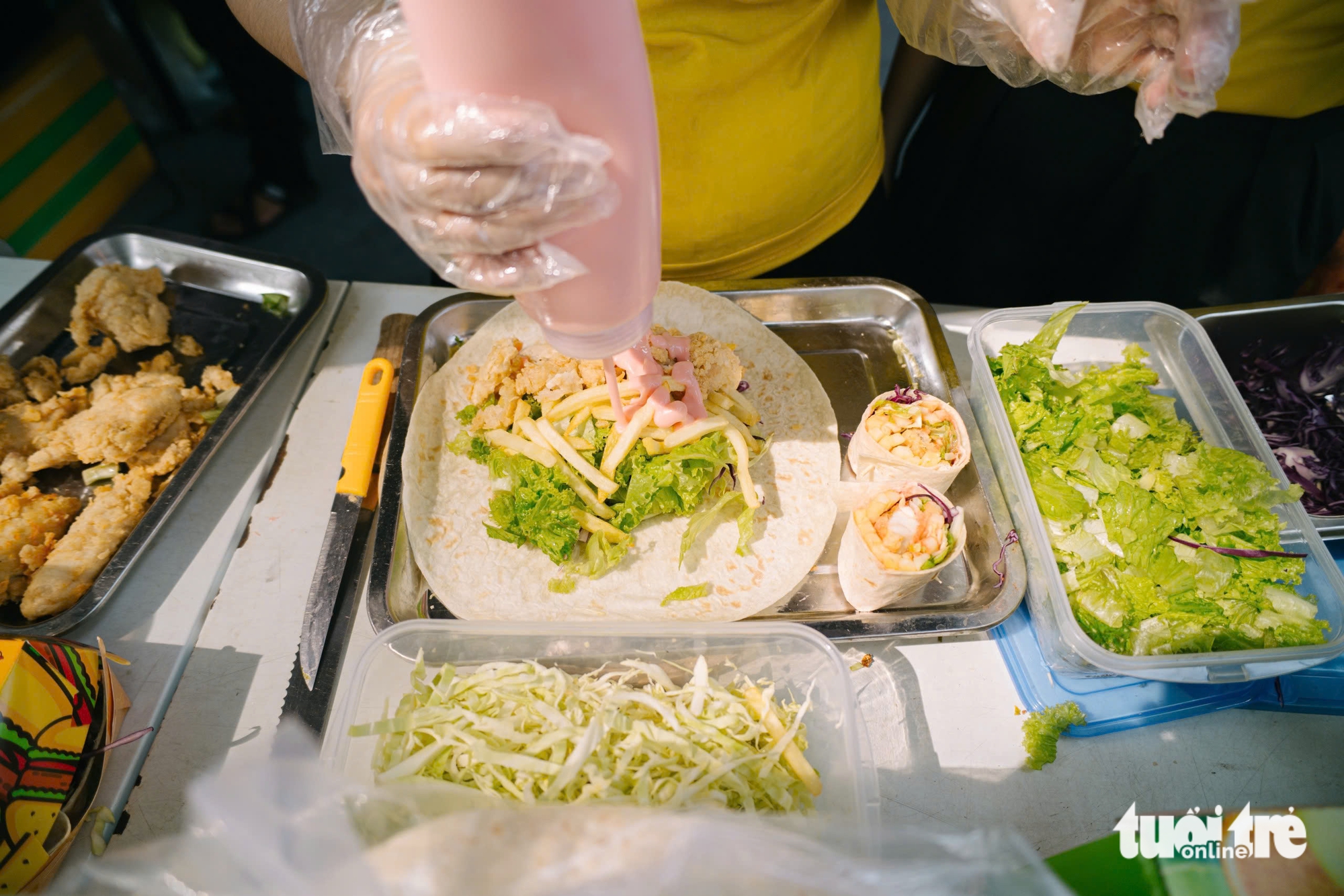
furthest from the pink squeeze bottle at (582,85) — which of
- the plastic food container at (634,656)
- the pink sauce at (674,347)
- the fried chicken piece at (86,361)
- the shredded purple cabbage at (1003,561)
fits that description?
the fried chicken piece at (86,361)

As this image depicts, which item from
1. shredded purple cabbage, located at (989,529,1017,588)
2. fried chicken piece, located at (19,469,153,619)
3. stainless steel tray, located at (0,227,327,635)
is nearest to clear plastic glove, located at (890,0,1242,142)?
shredded purple cabbage, located at (989,529,1017,588)

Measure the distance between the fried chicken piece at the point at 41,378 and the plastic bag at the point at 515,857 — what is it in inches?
63.5

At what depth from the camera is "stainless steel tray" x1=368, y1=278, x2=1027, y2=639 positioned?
58.2 inches

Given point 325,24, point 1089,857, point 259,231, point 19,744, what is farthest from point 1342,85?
point 259,231

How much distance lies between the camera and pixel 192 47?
345 centimetres

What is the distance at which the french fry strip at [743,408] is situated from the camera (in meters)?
1.83

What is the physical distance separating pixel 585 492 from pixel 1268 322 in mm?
2072

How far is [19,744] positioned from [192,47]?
144 inches

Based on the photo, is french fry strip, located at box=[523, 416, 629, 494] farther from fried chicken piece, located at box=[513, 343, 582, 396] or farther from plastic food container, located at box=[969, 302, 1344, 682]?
plastic food container, located at box=[969, 302, 1344, 682]

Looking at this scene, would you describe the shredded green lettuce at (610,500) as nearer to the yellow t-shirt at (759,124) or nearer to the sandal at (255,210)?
the yellow t-shirt at (759,124)

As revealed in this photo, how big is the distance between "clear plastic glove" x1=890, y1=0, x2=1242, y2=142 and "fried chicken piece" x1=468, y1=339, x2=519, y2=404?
130 centimetres

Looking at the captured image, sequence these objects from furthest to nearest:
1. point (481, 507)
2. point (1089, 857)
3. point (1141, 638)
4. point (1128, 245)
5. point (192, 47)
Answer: point (192, 47)
point (1128, 245)
point (481, 507)
point (1141, 638)
point (1089, 857)

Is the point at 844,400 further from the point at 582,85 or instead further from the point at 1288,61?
the point at 1288,61

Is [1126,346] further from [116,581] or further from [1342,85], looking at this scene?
[116,581]
